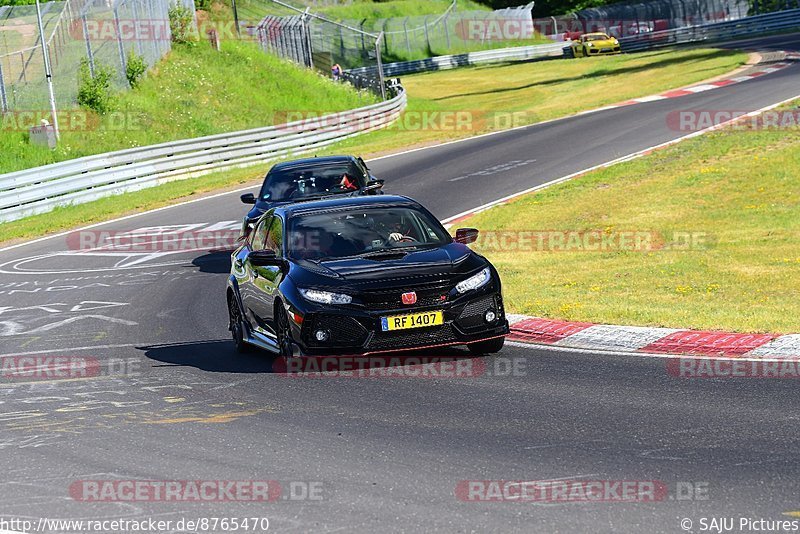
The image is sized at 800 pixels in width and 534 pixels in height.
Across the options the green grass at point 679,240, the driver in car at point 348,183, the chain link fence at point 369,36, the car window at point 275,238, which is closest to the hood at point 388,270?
the car window at point 275,238

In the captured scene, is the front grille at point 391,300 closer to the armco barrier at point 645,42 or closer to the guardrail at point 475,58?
the armco barrier at point 645,42

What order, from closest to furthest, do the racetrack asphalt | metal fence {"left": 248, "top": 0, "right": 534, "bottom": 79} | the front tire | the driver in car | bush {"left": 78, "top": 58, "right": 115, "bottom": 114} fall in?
the racetrack asphalt, the front tire, the driver in car, bush {"left": 78, "top": 58, "right": 115, "bottom": 114}, metal fence {"left": 248, "top": 0, "right": 534, "bottom": 79}

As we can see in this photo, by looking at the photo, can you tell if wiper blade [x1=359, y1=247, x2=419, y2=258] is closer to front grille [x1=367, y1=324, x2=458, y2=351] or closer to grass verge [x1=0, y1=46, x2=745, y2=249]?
front grille [x1=367, y1=324, x2=458, y2=351]

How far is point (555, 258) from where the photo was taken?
61.2ft

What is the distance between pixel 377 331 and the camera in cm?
1064

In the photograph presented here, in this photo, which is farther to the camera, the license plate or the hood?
the hood

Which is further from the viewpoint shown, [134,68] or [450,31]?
[450,31]

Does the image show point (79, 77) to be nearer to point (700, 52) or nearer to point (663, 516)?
point (700, 52)

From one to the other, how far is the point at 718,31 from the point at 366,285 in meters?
61.7

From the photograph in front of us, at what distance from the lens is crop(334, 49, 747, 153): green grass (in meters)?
42.2

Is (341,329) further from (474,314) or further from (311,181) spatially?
(311,181)

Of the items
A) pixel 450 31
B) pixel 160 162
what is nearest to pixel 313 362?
pixel 160 162

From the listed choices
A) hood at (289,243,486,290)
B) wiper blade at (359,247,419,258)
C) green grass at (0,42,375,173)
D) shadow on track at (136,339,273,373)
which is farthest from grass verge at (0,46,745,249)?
hood at (289,243,486,290)

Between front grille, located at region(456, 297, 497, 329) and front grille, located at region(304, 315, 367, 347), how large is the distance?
891mm
